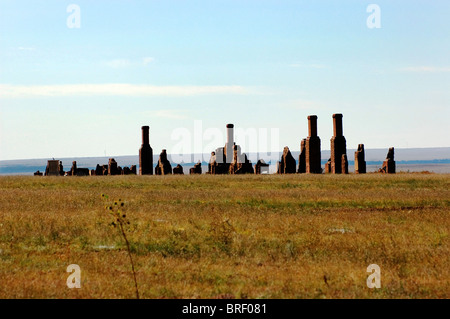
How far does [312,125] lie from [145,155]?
1611cm

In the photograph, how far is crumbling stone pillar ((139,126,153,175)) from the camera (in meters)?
55.0

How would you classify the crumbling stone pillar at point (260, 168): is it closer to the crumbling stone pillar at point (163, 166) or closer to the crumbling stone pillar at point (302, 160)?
the crumbling stone pillar at point (302, 160)

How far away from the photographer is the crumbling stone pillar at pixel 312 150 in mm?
50906

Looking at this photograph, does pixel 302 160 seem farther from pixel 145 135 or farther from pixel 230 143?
pixel 145 135

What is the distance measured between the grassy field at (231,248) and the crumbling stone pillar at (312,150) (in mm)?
26612

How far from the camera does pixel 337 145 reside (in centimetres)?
5103

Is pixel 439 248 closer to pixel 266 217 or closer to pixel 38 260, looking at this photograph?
pixel 266 217

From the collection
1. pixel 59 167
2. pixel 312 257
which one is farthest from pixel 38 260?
pixel 59 167

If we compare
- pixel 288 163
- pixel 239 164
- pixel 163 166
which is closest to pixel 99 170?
pixel 163 166

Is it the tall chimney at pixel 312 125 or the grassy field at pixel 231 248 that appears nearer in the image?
the grassy field at pixel 231 248

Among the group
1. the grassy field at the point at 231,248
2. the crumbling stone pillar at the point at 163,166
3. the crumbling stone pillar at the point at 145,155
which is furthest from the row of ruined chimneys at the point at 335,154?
the grassy field at the point at 231,248

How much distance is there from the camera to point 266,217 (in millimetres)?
18359

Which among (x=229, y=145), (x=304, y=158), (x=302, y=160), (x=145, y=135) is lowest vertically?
(x=302, y=160)
